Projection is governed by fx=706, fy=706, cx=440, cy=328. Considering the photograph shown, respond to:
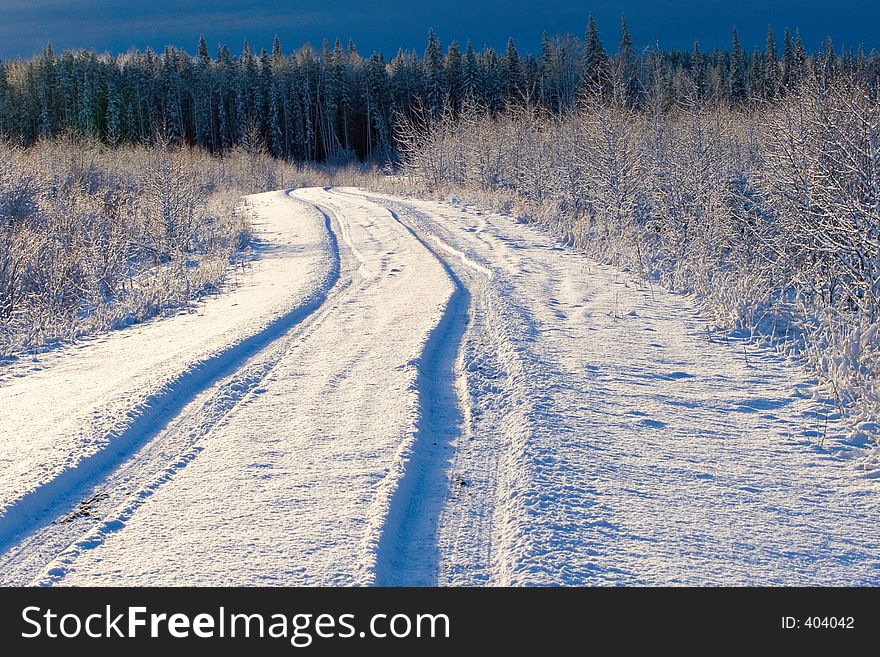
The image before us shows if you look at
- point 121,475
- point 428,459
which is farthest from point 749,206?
point 121,475

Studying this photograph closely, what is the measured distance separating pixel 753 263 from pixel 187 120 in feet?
243

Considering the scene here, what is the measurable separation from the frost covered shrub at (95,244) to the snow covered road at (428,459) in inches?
54.4

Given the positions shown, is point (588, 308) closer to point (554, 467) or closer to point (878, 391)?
point (878, 391)

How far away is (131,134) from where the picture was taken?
219 feet

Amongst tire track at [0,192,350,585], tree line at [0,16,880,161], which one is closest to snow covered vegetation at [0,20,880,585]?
tire track at [0,192,350,585]

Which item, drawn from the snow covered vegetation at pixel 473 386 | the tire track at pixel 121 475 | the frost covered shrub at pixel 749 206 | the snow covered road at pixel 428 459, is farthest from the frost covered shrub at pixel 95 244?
the frost covered shrub at pixel 749 206

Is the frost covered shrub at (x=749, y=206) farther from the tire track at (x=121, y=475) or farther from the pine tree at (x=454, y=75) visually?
the pine tree at (x=454, y=75)

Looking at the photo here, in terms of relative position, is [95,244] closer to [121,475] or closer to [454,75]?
[121,475]

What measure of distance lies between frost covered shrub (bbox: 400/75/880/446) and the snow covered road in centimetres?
83

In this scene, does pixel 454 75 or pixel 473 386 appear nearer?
pixel 473 386

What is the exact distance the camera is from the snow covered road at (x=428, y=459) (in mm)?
3059

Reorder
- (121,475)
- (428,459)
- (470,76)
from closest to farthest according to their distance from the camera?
(121,475) < (428,459) < (470,76)

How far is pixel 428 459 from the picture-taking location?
4172 millimetres

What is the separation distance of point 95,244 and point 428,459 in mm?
9535
